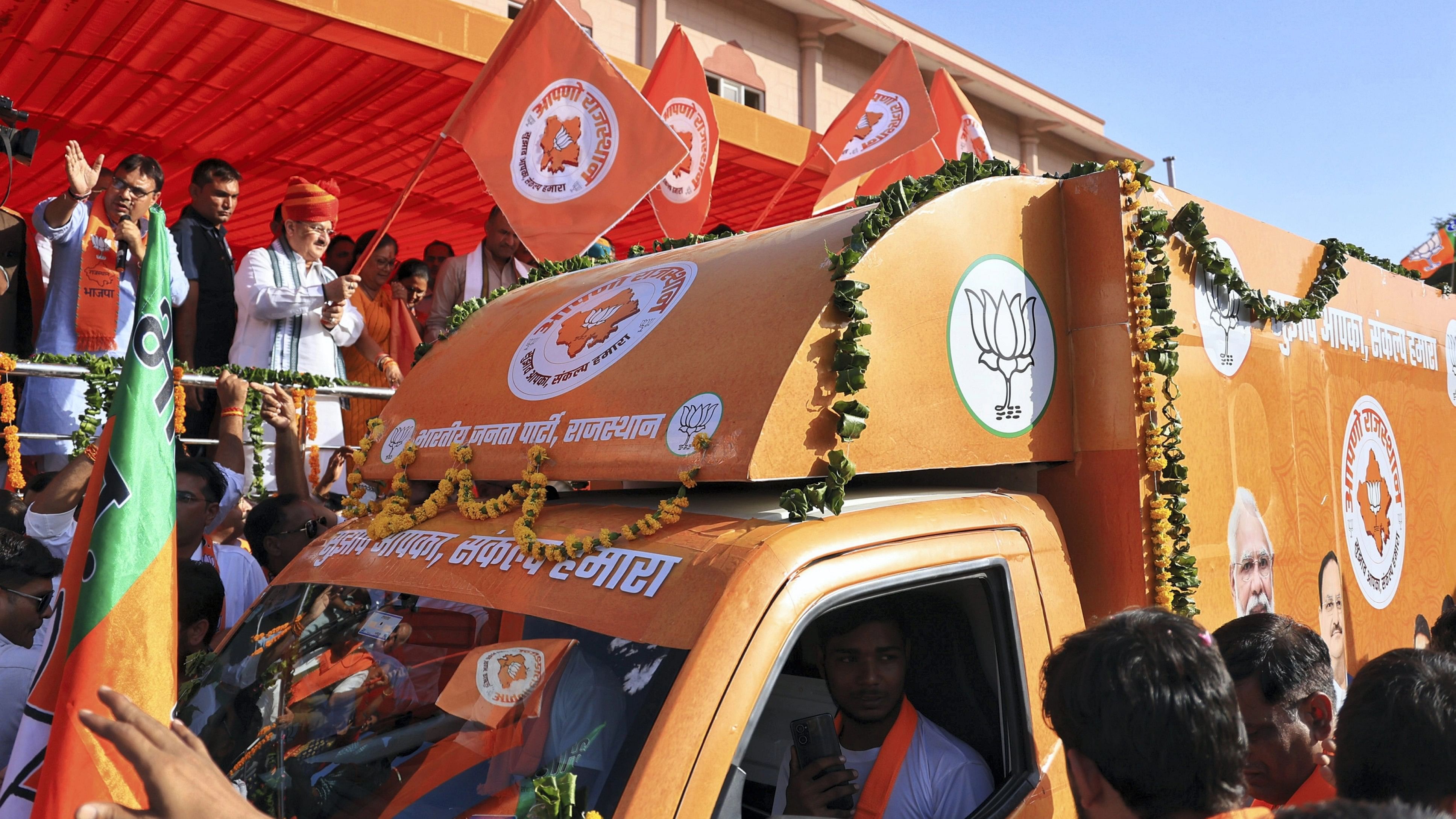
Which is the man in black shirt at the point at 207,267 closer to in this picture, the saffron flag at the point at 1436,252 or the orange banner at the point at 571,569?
the orange banner at the point at 571,569

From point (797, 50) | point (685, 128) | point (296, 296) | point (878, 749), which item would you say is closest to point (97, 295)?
point (296, 296)

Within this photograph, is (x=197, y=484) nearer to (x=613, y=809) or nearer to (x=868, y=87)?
(x=613, y=809)

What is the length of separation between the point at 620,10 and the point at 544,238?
9974 millimetres

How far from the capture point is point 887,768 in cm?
246

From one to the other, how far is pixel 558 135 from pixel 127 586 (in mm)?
3632

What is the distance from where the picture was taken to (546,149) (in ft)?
18.4

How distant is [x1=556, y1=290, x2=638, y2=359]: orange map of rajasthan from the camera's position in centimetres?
278

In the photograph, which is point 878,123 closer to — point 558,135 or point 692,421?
point 558,135

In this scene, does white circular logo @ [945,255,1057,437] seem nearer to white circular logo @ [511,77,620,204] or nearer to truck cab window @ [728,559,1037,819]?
truck cab window @ [728,559,1037,819]

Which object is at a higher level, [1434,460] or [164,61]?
[164,61]

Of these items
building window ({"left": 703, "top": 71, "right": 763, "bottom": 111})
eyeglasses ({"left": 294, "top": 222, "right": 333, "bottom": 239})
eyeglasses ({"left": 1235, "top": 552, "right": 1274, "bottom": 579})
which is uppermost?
building window ({"left": 703, "top": 71, "right": 763, "bottom": 111})

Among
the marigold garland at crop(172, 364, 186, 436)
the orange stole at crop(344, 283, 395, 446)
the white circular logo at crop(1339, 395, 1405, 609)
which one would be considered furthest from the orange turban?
the white circular logo at crop(1339, 395, 1405, 609)

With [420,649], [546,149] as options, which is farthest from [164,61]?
[420,649]

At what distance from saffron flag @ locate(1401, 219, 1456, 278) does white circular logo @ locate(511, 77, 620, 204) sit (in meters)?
13.3
